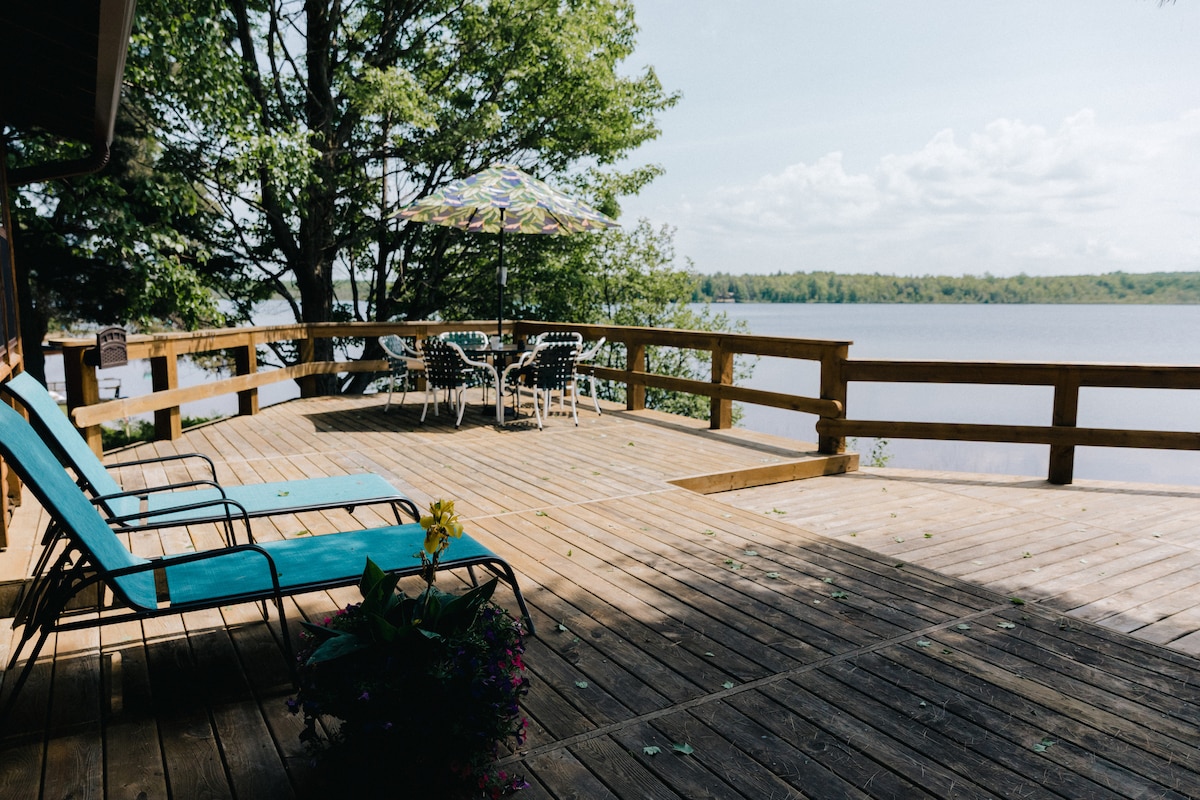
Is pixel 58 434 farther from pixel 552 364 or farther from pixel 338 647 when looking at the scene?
pixel 552 364

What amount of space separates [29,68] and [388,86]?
719cm

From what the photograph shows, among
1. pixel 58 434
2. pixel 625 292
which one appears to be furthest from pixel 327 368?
pixel 625 292

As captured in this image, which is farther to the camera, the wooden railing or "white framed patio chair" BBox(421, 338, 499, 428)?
"white framed patio chair" BBox(421, 338, 499, 428)

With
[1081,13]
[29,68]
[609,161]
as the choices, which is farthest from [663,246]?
[29,68]

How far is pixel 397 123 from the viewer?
13.2m

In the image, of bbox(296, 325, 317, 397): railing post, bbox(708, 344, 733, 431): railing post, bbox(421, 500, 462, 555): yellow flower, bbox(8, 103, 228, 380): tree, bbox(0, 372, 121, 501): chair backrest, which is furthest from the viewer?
bbox(8, 103, 228, 380): tree

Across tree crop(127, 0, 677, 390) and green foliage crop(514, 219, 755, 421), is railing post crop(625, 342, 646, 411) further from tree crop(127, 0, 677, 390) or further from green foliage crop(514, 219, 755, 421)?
green foliage crop(514, 219, 755, 421)

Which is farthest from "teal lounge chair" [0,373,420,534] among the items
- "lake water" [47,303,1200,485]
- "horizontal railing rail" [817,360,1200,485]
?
"lake water" [47,303,1200,485]

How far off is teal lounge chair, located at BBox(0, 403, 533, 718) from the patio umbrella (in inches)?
193

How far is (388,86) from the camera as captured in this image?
→ 10680 millimetres

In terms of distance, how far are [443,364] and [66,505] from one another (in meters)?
5.35

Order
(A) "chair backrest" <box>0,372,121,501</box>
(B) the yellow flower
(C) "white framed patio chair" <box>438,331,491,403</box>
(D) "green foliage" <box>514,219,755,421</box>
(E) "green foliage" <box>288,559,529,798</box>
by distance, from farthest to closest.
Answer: (D) "green foliage" <box>514,219,755,421</box> < (C) "white framed patio chair" <box>438,331,491,403</box> < (A) "chair backrest" <box>0,372,121,501</box> < (B) the yellow flower < (E) "green foliage" <box>288,559,529,798</box>

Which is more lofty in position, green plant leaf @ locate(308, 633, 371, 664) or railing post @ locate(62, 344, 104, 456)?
railing post @ locate(62, 344, 104, 456)

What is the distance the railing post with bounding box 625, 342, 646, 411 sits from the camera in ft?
27.2
